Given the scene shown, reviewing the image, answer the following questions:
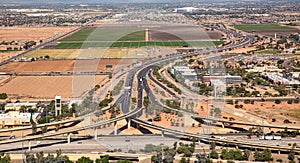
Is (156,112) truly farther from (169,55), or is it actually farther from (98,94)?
(169,55)

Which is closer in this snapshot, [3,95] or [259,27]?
[3,95]

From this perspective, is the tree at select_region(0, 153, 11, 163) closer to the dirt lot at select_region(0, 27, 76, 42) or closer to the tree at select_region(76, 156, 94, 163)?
the tree at select_region(76, 156, 94, 163)

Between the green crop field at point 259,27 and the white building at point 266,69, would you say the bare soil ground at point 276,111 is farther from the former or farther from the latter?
the green crop field at point 259,27

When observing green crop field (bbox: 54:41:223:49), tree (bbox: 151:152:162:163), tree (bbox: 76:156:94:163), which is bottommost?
tree (bbox: 76:156:94:163)

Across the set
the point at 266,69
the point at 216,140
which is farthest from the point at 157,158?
the point at 266,69

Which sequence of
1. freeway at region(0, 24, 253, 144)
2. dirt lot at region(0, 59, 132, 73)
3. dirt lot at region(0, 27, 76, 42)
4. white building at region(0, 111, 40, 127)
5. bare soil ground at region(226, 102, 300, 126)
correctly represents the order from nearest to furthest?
1. freeway at region(0, 24, 253, 144)
2. white building at region(0, 111, 40, 127)
3. bare soil ground at region(226, 102, 300, 126)
4. dirt lot at region(0, 59, 132, 73)
5. dirt lot at region(0, 27, 76, 42)

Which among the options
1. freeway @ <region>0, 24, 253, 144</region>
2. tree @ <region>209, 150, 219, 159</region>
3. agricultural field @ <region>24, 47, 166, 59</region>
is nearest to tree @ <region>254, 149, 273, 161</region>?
tree @ <region>209, 150, 219, 159</region>

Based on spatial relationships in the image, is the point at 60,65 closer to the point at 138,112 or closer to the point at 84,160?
the point at 138,112

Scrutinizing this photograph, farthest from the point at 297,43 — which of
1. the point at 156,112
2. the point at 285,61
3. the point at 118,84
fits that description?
the point at 156,112
